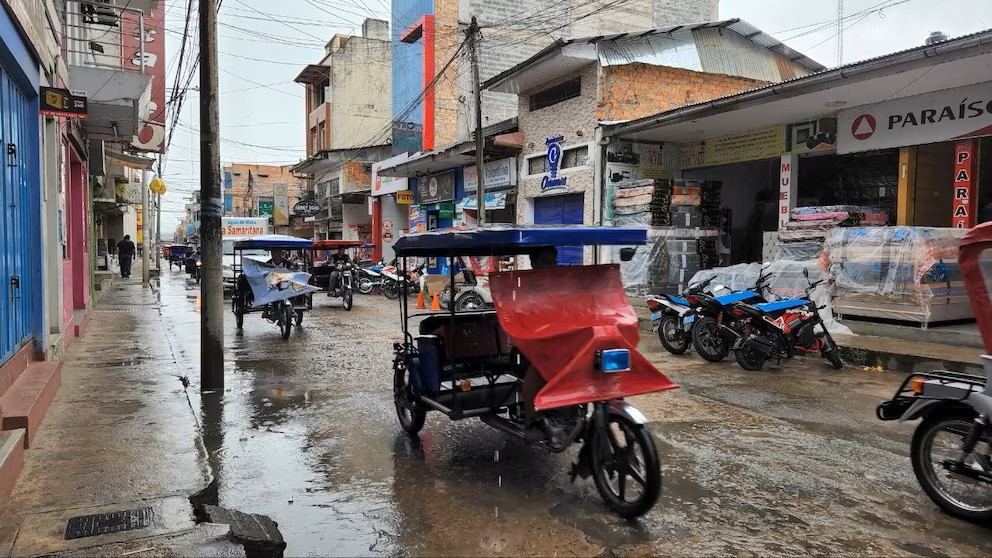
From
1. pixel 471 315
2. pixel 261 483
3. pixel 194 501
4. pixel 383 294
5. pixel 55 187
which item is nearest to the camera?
pixel 194 501

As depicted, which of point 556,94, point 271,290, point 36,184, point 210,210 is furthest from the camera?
point 556,94

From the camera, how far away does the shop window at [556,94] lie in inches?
717

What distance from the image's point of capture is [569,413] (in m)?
4.48

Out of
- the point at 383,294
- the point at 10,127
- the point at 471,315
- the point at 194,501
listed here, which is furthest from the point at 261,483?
the point at 383,294

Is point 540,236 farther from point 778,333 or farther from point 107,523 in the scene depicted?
point 778,333

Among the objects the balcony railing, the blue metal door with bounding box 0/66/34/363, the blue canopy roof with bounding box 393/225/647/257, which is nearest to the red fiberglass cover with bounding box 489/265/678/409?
the blue canopy roof with bounding box 393/225/647/257

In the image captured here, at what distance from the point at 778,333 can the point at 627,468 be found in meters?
5.86

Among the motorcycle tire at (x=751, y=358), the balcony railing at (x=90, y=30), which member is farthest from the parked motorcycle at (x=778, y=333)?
the balcony railing at (x=90, y=30)

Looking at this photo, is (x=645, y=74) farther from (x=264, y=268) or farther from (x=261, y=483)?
(x=261, y=483)

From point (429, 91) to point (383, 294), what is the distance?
10.2m

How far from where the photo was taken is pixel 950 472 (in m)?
4.09

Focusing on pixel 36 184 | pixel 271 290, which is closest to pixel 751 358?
pixel 271 290

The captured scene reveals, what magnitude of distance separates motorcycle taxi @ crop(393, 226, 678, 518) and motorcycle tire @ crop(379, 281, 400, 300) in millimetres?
15086

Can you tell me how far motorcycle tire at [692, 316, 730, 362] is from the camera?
9512mm
